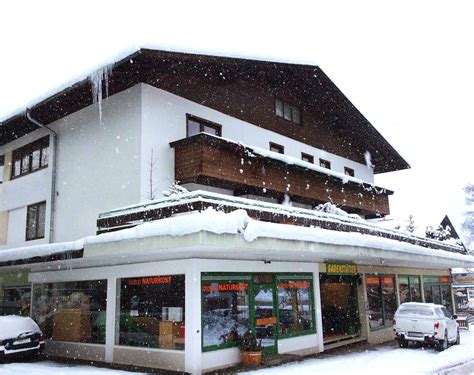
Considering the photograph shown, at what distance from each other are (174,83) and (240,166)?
3.49 meters

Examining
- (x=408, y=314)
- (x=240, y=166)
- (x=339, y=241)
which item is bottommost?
(x=408, y=314)

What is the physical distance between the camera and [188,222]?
33.1ft

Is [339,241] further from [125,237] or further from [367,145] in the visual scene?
[367,145]

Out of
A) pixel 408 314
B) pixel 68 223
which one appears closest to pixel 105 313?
pixel 68 223

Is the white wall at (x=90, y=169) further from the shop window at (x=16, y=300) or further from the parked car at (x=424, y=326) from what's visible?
the parked car at (x=424, y=326)

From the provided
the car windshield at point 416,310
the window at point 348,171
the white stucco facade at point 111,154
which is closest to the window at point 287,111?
the white stucco facade at point 111,154

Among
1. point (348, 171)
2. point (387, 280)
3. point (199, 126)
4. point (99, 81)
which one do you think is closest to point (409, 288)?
point (387, 280)

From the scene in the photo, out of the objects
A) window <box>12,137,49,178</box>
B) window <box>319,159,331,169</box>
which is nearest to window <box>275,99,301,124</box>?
window <box>319,159,331,169</box>

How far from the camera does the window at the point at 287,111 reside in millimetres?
20625

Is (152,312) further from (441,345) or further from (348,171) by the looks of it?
(348,171)

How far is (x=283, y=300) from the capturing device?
15836mm

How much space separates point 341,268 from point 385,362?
4.96m

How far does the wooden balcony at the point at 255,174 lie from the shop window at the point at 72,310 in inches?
190

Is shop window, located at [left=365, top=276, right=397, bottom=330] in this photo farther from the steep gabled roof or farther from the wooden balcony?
the steep gabled roof
